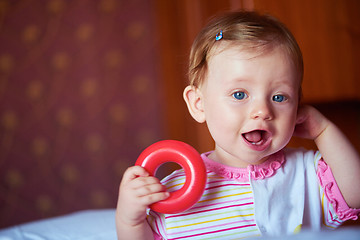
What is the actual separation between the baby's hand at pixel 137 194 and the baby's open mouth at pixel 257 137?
0.69ft

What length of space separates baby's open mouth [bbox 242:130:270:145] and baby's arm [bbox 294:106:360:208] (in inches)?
5.8

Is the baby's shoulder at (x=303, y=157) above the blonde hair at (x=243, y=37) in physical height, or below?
below

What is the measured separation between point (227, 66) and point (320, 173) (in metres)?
0.36

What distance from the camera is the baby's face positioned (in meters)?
0.69

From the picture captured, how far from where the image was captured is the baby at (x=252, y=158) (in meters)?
0.70

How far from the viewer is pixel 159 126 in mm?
2246

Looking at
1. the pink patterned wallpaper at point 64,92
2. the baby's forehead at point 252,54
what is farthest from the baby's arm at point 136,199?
the pink patterned wallpaper at point 64,92

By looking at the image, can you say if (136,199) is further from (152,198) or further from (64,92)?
(64,92)

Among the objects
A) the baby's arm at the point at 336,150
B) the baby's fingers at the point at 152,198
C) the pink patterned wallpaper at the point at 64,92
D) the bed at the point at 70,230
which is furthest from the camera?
the pink patterned wallpaper at the point at 64,92

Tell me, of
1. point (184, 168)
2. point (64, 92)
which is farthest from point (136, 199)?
point (64, 92)

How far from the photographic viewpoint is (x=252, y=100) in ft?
2.29

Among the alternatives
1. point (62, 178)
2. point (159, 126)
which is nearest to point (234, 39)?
point (159, 126)

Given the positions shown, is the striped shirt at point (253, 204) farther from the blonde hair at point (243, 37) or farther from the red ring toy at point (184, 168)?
the blonde hair at point (243, 37)

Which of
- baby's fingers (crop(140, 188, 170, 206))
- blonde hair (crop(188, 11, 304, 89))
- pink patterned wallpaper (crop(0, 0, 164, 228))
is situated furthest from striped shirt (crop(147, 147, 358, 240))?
pink patterned wallpaper (crop(0, 0, 164, 228))
